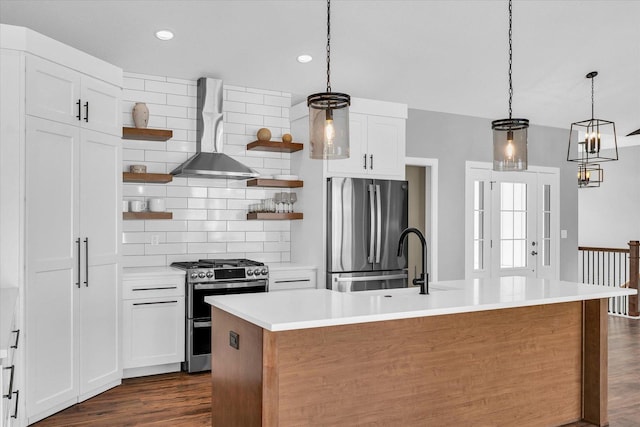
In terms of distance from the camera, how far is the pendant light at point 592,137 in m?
5.71

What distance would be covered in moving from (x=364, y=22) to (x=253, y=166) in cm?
186

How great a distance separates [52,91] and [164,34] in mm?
1174

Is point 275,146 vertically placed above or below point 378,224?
above

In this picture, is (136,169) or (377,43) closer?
(136,169)

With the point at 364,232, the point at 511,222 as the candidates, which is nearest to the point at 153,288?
the point at 364,232

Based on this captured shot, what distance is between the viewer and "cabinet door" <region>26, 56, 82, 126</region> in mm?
3611

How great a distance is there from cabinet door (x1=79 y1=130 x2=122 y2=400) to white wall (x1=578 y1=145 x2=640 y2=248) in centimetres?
874

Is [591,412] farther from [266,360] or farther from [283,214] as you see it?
[283,214]

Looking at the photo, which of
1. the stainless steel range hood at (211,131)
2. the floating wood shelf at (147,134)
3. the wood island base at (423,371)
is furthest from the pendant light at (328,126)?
the floating wood shelf at (147,134)

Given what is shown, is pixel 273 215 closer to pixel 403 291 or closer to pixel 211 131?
pixel 211 131

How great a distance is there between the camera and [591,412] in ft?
12.1

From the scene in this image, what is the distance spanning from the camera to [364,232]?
5500 mm

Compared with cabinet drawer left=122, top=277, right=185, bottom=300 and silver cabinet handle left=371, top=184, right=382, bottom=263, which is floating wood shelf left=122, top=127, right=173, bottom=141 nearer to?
cabinet drawer left=122, top=277, right=185, bottom=300

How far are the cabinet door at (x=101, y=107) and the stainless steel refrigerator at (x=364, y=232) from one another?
6.68ft
